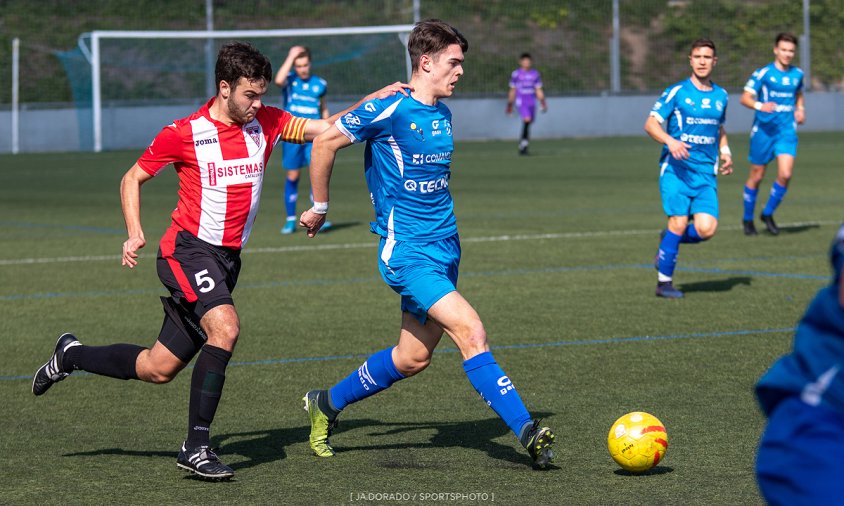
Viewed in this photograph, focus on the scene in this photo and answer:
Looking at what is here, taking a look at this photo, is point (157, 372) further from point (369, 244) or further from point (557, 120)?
point (557, 120)

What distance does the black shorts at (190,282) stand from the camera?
19.1 feet

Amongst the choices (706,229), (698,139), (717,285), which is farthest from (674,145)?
(717,285)

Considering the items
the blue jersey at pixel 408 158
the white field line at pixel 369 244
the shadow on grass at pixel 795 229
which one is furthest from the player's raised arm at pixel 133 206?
the shadow on grass at pixel 795 229

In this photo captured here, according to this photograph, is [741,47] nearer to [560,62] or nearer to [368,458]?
[560,62]

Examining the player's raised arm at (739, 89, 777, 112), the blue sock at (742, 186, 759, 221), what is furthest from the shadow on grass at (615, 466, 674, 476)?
the blue sock at (742, 186, 759, 221)

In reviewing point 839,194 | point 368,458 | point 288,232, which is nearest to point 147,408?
point 368,458

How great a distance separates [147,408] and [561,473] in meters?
2.49

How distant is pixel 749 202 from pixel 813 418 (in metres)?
11.8

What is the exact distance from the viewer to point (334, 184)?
22.8m

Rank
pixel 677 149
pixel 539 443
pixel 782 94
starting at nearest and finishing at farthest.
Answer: pixel 539 443, pixel 677 149, pixel 782 94

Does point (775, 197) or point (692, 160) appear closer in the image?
point (692, 160)

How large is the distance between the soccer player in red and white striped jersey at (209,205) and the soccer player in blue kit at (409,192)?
13 cm

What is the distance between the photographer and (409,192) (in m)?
5.93

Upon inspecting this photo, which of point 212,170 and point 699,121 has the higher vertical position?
point 212,170
